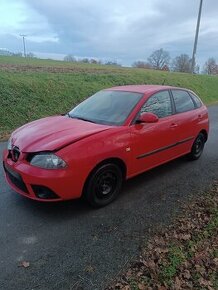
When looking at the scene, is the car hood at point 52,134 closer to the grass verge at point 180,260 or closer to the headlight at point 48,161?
the headlight at point 48,161

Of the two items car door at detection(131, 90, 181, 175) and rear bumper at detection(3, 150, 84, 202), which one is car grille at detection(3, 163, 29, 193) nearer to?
rear bumper at detection(3, 150, 84, 202)

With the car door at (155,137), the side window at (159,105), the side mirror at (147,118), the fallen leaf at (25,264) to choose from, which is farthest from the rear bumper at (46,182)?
the side window at (159,105)

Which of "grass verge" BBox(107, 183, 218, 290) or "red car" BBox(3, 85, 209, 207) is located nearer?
"grass verge" BBox(107, 183, 218, 290)

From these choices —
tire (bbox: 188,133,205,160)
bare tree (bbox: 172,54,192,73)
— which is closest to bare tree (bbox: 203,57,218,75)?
bare tree (bbox: 172,54,192,73)

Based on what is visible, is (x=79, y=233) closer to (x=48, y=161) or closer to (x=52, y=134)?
(x=48, y=161)

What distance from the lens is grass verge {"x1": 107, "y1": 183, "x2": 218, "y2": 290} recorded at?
2.78m

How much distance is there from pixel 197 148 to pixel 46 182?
146 inches

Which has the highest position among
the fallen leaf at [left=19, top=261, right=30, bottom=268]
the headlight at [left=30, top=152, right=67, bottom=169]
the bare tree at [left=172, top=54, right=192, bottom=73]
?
the bare tree at [left=172, top=54, right=192, bottom=73]

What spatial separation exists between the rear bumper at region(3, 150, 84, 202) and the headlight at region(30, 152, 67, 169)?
50 millimetres

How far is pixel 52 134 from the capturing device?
3982mm

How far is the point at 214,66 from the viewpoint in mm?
62375

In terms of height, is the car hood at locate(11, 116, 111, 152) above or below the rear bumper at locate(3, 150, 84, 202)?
above

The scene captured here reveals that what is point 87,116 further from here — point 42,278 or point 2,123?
point 2,123

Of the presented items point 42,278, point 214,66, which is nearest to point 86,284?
point 42,278
